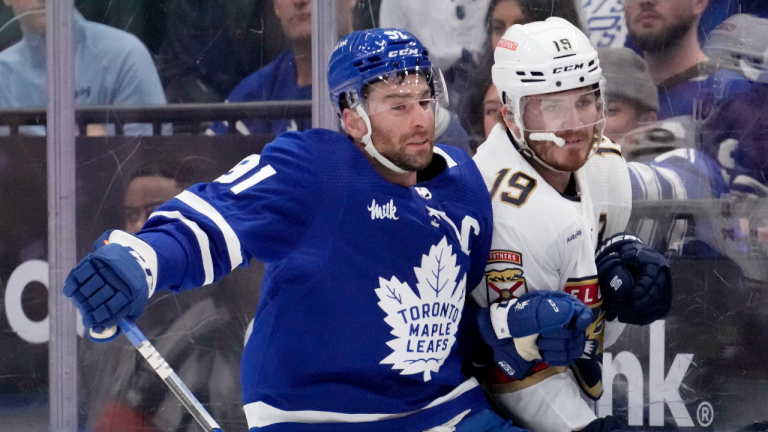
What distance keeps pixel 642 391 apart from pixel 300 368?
1.74 meters

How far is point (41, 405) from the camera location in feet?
11.7

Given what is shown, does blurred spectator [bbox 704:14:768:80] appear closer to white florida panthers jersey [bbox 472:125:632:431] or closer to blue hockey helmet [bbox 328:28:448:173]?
white florida panthers jersey [bbox 472:125:632:431]

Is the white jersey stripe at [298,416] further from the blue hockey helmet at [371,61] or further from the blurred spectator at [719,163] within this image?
the blurred spectator at [719,163]

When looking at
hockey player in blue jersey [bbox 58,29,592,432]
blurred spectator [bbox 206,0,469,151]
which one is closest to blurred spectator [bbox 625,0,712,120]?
blurred spectator [bbox 206,0,469,151]

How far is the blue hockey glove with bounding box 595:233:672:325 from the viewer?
6.90ft

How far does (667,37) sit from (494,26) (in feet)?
2.03

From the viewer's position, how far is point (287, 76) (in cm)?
340

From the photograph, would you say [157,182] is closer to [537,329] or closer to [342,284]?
[342,284]

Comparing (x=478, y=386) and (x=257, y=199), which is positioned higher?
(x=257, y=199)

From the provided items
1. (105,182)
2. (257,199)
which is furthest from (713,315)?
(105,182)

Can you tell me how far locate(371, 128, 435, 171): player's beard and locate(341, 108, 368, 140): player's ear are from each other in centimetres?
4

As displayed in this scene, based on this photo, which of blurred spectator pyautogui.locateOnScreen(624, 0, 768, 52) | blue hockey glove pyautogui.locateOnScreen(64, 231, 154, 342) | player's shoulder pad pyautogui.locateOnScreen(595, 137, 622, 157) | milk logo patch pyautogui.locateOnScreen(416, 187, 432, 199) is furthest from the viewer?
blurred spectator pyautogui.locateOnScreen(624, 0, 768, 52)

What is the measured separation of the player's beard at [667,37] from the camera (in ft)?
10.4

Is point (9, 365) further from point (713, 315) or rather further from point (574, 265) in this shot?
point (713, 315)
